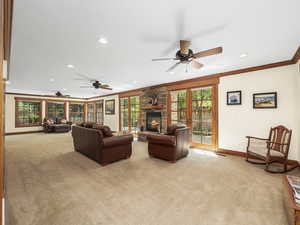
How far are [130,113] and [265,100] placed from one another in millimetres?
6043

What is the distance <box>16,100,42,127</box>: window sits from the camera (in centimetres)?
853

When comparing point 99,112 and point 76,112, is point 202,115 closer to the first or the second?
point 99,112

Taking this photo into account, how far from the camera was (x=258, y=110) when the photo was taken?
148 inches

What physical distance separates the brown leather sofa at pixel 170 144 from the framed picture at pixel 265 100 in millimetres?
2123

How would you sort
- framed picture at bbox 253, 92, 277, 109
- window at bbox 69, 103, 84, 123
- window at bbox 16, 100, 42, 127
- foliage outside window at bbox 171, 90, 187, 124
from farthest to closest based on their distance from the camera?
window at bbox 69, 103, 84, 123, window at bbox 16, 100, 42, 127, foliage outside window at bbox 171, 90, 187, 124, framed picture at bbox 253, 92, 277, 109

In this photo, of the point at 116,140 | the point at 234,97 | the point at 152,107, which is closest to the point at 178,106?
the point at 152,107

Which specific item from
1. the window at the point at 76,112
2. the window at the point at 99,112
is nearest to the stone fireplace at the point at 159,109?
the window at the point at 99,112

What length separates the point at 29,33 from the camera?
7.34ft

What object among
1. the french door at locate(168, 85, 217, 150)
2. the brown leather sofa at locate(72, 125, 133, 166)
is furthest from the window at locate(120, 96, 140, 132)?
the brown leather sofa at locate(72, 125, 133, 166)

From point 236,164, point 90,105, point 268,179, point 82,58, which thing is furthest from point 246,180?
point 90,105

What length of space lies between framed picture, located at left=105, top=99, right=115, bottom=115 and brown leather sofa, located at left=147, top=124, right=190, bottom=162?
18.9 ft

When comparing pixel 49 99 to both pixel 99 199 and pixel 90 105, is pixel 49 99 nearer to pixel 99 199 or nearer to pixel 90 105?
pixel 90 105

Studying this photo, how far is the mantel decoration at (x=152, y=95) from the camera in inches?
246

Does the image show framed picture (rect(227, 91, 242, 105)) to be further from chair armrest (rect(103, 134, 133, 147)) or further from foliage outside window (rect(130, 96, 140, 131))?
foliage outside window (rect(130, 96, 140, 131))
